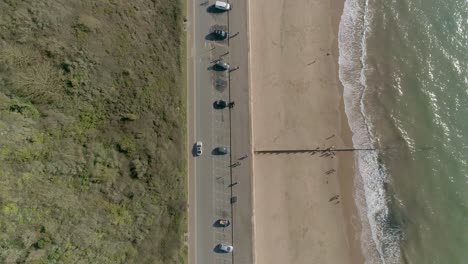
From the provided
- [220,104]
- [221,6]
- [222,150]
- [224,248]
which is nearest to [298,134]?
[222,150]

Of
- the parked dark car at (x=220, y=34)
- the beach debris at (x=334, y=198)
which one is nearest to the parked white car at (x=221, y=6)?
the parked dark car at (x=220, y=34)

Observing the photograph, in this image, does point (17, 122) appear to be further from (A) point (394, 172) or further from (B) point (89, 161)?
(A) point (394, 172)

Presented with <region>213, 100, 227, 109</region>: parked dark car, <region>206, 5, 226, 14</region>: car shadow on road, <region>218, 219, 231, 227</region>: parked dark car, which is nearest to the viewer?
<region>218, 219, 231, 227</region>: parked dark car

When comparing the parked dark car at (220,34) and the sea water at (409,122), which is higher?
the parked dark car at (220,34)

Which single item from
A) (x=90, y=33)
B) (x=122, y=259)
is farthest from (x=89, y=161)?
(x=90, y=33)

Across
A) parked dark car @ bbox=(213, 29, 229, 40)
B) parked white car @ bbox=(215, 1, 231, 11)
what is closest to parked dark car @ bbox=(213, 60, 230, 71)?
parked dark car @ bbox=(213, 29, 229, 40)

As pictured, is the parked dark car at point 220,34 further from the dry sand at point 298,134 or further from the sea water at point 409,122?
the sea water at point 409,122

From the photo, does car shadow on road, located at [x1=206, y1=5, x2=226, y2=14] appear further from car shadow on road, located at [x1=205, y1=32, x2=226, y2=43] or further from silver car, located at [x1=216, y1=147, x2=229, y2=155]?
silver car, located at [x1=216, y1=147, x2=229, y2=155]
